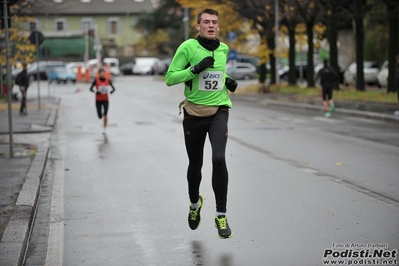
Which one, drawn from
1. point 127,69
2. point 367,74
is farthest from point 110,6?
point 367,74

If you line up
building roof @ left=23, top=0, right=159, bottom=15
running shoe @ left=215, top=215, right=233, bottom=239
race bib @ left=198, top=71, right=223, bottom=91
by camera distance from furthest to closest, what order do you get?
building roof @ left=23, top=0, right=159, bottom=15
race bib @ left=198, top=71, right=223, bottom=91
running shoe @ left=215, top=215, right=233, bottom=239

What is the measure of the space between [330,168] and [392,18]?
2097 cm

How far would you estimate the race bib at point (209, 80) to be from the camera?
7559mm

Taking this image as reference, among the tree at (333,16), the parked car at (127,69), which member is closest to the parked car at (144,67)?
the parked car at (127,69)

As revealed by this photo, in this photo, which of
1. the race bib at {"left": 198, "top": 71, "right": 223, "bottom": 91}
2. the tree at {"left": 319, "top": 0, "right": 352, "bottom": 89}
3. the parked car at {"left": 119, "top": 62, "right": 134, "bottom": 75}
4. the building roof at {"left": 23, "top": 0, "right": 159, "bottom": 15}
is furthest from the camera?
the building roof at {"left": 23, "top": 0, "right": 159, "bottom": 15}

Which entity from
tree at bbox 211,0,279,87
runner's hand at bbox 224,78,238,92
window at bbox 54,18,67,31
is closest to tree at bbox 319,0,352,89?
tree at bbox 211,0,279,87

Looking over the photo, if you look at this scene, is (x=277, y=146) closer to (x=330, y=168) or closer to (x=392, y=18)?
(x=330, y=168)

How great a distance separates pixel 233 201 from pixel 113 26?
10078cm

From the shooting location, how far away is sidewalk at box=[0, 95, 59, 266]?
7.34m

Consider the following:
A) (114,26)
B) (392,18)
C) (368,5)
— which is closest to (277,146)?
(392,18)

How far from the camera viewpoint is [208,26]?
7496 mm

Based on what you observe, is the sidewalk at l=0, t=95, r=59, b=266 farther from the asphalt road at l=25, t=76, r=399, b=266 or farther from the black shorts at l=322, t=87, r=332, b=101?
the black shorts at l=322, t=87, r=332, b=101

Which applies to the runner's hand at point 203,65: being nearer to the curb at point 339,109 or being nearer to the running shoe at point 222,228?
the running shoe at point 222,228

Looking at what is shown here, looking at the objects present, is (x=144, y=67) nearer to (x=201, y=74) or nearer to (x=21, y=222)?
(x=21, y=222)
